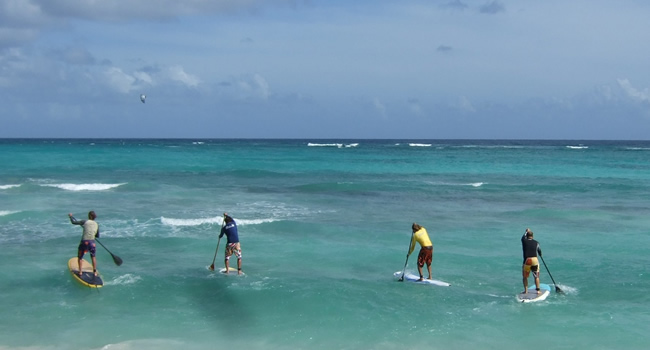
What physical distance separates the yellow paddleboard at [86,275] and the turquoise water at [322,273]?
19cm

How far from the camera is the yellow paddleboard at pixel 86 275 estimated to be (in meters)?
13.6

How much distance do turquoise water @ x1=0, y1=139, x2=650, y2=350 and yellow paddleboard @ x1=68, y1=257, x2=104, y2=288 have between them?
7.5 inches

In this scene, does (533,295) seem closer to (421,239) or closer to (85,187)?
(421,239)

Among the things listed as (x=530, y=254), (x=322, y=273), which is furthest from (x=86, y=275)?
(x=530, y=254)

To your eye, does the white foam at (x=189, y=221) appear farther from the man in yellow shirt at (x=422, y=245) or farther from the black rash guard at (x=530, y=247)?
the black rash guard at (x=530, y=247)

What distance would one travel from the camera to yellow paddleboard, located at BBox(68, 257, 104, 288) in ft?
44.8

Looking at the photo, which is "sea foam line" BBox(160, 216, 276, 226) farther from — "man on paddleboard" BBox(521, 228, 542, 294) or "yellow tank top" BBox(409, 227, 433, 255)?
"man on paddleboard" BBox(521, 228, 542, 294)

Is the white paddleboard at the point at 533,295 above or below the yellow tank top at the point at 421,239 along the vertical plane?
below

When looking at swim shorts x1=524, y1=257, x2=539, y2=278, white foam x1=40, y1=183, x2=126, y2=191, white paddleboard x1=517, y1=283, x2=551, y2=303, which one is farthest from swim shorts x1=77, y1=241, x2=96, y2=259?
white foam x1=40, y1=183, x2=126, y2=191

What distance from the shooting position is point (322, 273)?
15195 mm

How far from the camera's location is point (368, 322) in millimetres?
11695

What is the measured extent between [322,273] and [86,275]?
5.54 metres

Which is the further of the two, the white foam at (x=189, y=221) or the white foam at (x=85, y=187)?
the white foam at (x=85, y=187)

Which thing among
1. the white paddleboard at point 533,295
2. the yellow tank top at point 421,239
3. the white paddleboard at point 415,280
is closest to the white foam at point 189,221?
the white paddleboard at point 415,280
